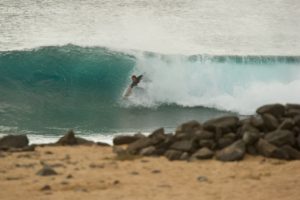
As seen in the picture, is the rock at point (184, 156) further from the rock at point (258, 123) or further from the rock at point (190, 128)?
the rock at point (258, 123)

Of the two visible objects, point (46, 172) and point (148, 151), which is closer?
point (46, 172)

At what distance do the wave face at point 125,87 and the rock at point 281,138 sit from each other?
6.10 m

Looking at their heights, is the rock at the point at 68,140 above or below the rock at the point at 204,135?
below

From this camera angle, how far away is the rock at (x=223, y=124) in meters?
13.3

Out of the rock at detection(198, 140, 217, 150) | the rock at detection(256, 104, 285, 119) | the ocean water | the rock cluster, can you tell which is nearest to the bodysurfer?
the ocean water

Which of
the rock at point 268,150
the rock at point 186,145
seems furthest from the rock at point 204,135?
the rock at point 268,150

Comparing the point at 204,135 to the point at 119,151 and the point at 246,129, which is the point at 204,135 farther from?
the point at 119,151

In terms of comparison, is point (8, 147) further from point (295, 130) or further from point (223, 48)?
point (223, 48)

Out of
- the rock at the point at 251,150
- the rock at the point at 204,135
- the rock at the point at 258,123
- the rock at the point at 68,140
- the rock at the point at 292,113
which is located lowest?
the rock at the point at 251,150

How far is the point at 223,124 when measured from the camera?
13383 mm

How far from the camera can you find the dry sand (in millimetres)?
9914

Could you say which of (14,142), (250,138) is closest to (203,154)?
(250,138)

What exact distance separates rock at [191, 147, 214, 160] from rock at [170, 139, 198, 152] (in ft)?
0.63

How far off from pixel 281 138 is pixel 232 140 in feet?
3.15
